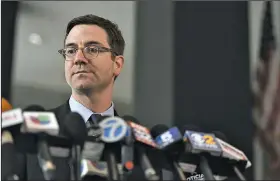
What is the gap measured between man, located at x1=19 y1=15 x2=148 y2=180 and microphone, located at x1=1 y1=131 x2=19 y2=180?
0.26 meters

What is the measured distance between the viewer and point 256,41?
341cm

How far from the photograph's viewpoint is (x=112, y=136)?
36.1 inches

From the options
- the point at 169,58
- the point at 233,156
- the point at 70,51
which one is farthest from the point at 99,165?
the point at 169,58

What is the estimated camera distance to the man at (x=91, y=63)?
1.24m

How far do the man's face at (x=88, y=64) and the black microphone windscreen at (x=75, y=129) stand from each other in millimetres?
306

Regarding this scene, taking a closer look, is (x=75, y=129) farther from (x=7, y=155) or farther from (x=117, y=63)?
(x=117, y=63)

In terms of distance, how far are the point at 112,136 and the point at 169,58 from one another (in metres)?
2.29

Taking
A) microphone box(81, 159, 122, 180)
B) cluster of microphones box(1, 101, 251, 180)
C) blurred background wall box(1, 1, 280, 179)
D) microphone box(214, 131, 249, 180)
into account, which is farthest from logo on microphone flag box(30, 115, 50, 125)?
blurred background wall box(1, 1, 280, 179)

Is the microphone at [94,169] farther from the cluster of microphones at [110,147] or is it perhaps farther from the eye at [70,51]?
the eye at [70,51]

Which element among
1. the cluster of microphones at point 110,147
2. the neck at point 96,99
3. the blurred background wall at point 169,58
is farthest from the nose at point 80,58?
the blurred background wall at point 169,58

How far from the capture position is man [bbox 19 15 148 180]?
124 centimetres

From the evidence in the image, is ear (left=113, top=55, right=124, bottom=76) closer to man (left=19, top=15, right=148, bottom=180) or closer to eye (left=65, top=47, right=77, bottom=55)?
man (left=19, top=15, right=148, bottom=180)

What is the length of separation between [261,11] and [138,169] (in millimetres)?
2604

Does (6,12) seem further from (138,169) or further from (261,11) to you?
(138,169)
